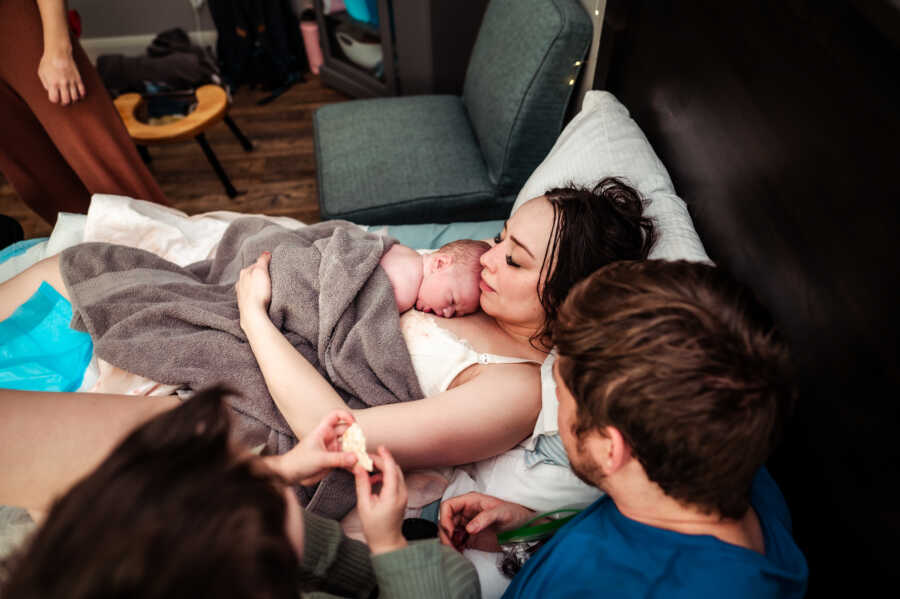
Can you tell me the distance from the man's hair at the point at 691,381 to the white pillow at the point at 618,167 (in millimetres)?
438

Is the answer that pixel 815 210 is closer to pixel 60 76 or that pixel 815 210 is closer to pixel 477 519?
pixel 477 519

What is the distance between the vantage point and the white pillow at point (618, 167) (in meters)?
1.20

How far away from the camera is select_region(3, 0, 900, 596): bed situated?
0.73 meters

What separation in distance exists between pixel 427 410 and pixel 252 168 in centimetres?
286

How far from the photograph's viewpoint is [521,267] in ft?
4.29

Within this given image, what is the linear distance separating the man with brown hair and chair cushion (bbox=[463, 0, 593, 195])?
129 centimetres

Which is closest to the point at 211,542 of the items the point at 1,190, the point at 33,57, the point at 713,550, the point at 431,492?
the point at 713,550

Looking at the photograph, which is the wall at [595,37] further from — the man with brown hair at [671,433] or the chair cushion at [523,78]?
the man with brown hair at [671,433]

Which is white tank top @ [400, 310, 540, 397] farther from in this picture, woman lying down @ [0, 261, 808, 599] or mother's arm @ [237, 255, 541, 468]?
woman lying down @ [0, 261, 808, 599]

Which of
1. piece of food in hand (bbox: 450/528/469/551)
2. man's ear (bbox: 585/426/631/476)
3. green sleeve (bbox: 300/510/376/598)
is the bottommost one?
piece of food in hand (bbox: 450/528/469/551)

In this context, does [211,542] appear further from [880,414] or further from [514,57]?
[514,57]

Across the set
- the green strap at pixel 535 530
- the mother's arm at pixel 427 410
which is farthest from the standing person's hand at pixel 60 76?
the green strap at pixel 535 530

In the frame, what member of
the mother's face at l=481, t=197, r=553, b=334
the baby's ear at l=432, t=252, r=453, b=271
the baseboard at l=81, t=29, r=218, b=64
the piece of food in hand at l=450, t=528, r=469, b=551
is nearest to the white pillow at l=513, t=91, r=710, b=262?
the mother's face at l=481, t=197, r=553, b=334

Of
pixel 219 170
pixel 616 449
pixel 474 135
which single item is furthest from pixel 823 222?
pixel 219 170
